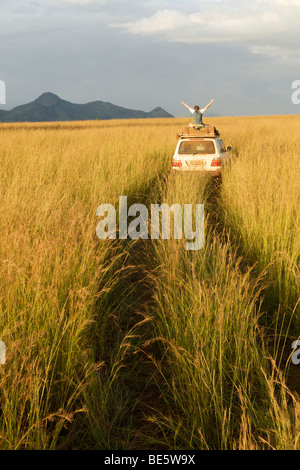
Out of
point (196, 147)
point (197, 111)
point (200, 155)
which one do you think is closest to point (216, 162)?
point (200, 155)

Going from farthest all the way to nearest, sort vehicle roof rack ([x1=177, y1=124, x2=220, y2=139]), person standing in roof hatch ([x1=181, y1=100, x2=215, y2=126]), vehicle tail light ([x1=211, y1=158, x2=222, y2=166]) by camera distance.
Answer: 1. person standing in roof hatch ([x1=181, y1=100, x2=215, y2=126])
2. vehicle roof rack ([x1=177, y1=124, x2=220, y2=139])
3. vehicle tail light ([x1=211, y1=158, x2=222, y2=166])

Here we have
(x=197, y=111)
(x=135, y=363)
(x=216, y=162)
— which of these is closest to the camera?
(x=135, y=363)

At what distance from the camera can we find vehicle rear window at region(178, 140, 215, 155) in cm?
968

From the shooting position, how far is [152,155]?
43.1ft

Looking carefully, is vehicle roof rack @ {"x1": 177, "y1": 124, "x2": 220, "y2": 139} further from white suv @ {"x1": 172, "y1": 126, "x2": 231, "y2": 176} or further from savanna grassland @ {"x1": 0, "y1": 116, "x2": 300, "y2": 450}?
savanna grassland @ {"x1": 0, "y1": 116, "x2": 300, "y2": 450}

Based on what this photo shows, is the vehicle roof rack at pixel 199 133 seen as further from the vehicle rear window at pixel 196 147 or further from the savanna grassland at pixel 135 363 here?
the savanna grassland at pixel 135 363

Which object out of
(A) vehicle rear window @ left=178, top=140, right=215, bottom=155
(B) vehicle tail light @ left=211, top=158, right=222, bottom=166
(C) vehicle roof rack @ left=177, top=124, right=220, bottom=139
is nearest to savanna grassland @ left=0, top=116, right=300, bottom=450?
(B) vehicle tail light @ left=211, top=158, right=222, bottom=166

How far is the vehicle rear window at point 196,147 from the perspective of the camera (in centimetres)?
968

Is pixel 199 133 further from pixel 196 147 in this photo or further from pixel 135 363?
pixel 135 363

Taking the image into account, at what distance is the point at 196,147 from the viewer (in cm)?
977

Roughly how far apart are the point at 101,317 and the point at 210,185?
6632mm

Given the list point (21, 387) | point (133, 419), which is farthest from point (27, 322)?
point (133, 419)
